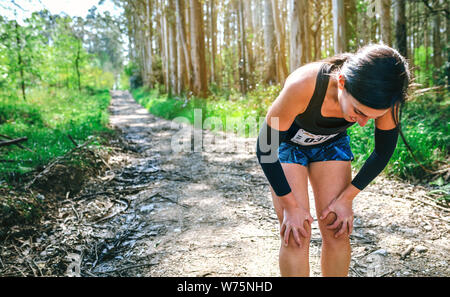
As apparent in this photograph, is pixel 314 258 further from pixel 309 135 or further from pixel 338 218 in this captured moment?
pixel 309 135

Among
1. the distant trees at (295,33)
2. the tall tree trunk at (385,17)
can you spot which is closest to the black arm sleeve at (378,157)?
the distant trees at (295,33)

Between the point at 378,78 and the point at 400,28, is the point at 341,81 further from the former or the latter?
the point at 400,28

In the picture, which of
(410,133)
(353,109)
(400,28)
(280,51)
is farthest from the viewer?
(280,51)

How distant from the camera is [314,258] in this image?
2.48 m

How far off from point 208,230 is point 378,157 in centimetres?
173

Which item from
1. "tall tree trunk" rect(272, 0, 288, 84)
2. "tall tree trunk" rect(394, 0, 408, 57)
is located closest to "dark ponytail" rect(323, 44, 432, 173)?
"tall tree trunk" rect(394, 0, 408, 57)

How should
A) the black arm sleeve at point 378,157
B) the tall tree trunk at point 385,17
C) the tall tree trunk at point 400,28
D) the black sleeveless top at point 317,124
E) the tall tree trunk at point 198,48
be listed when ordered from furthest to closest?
the tall tree trunk at point 198,48 → the tall tree trunk at point 400,28 → the tall tree trunk at point 385,17 → the black arm sleeve at point 378,157 → the black sleeveless top at point 317,124

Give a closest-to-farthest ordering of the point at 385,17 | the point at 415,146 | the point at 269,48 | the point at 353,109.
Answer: the point at 353,109 → the point at 415,146 → the point at 385,17 → the point at 269,48

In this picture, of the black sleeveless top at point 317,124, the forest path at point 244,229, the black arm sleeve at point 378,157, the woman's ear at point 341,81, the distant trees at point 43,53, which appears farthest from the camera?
the distant trees at point 43,53

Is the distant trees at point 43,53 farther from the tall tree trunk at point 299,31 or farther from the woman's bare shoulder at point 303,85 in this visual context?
the woman's bare shoulder at point 303,85

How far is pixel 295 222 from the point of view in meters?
1.67

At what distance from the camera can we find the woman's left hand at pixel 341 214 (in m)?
1.76

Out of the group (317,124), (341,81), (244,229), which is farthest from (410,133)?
(341,81)
